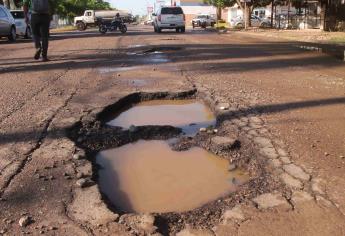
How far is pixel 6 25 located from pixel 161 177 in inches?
780

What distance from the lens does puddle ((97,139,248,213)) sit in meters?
3.92

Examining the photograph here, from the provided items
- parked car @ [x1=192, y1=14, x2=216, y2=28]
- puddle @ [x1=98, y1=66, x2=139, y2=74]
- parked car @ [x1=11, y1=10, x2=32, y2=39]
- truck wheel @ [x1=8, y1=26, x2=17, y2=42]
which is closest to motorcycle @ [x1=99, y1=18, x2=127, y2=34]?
parked car @ [x1=11, y1=10, x2=32, y2=39]

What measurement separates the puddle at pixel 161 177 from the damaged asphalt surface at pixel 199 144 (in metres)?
0.19

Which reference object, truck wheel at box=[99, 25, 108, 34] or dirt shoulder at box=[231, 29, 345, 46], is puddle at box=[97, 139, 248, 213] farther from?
truck wheel at box=[99, 25, 108, 34]

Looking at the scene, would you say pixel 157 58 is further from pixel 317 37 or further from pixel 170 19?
pixel 170 19

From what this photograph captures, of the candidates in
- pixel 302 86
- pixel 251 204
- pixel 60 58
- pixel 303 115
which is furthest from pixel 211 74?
pixel 251 204

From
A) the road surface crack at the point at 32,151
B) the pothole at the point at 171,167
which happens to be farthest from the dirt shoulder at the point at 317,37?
the road surface crack at the point at 32,151

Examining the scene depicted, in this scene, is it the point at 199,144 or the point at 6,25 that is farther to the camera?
the point at 6,25

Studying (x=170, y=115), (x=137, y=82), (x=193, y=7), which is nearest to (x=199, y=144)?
(x=170, y=115)

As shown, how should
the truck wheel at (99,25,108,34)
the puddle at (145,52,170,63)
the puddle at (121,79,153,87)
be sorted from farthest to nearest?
the truck wheel at (99,25,108,34) → the puddle at (145,52,170,63) → the puddle at (121,79,153,87)

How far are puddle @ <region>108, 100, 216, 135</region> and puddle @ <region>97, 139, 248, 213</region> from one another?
2.74 ft

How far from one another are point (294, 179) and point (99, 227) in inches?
68.3

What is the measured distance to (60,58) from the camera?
13625mm

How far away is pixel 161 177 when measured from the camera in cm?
454
